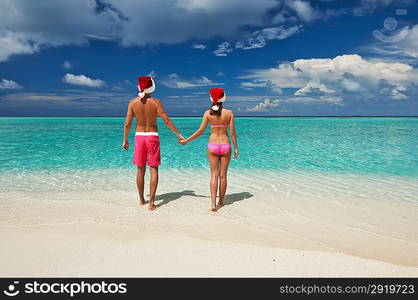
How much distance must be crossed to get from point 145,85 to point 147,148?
1193 millimetres

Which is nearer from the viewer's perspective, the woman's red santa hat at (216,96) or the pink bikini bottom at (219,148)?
the woman's red santa hat at (216,96)

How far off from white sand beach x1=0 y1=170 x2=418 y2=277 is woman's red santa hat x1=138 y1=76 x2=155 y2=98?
2.26m

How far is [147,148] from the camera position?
17.1ft

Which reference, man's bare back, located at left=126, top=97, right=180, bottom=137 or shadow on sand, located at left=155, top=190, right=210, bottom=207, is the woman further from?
shadow on sand, located at left=155, top=190, right=210, bottom=207

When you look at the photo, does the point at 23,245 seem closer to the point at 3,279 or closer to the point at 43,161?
the point at 3,279

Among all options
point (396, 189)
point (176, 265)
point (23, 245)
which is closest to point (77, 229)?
point (23, 245)

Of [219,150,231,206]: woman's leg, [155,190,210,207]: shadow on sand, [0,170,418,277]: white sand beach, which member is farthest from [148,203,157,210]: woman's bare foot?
[219,150,231,206]: woman's leg

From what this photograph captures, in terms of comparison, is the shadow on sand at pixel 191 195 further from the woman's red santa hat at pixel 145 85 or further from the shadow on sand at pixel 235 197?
the woman's red santa hat at pixel 145 85

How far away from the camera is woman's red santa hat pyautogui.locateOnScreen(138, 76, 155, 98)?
193 inches

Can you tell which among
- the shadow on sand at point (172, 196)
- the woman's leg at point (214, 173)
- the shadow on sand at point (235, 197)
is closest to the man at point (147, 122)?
the shadow on sand at point (172, 196)

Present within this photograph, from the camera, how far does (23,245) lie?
11.4ft

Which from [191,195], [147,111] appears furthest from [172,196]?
[147,111]

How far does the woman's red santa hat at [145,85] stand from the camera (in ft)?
16.1

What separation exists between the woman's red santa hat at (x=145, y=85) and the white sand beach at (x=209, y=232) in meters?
2.26
